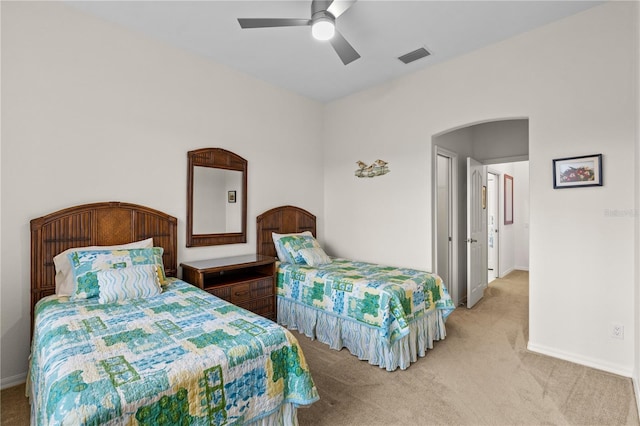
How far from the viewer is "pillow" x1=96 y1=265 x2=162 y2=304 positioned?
2.14 meters

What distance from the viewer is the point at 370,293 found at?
8.57 feet

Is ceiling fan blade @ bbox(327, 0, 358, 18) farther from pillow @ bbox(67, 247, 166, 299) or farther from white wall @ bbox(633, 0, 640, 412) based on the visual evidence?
pillow @ bbox(67, 247, 166, 299)

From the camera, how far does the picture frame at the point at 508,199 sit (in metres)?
6.39

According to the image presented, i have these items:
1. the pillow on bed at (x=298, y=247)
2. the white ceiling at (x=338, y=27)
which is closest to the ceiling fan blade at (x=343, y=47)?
the white ceiling at (x=338, y=27)

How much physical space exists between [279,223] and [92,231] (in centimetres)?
206

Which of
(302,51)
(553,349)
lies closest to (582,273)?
(553,349)

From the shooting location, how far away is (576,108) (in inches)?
102

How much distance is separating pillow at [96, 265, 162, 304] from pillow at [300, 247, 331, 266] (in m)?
1.58

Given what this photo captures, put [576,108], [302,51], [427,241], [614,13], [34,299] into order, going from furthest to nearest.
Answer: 1. [427,241]
2. [302,51]
3. [576,108]
4. [614,13]
5. [34,299]

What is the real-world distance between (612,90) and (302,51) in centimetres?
276

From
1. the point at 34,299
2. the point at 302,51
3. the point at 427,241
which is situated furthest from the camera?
the point at 427,241

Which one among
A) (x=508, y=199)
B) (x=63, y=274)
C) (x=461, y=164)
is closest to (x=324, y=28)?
(x=63, y=274)

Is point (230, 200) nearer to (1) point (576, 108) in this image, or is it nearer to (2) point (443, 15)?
(2) point (443, 15)

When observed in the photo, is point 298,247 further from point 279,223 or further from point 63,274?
point 63,274
